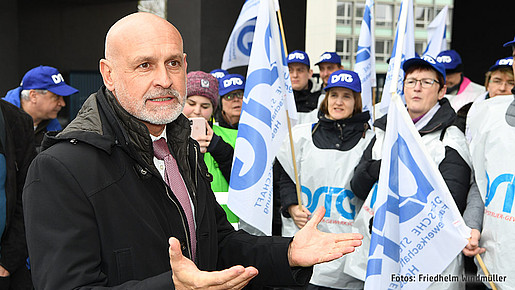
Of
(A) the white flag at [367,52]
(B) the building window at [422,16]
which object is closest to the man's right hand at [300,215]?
(A) the white flag at [367,52]

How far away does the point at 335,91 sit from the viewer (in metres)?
4.23

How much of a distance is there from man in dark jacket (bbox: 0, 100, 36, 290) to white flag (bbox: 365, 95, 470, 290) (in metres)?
2.19

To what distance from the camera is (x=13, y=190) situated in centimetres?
316

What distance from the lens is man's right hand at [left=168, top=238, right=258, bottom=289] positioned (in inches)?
55.9

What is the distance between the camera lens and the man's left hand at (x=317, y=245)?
1.85m

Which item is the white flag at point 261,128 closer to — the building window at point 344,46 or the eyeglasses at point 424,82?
the eyeglasses at point 424,82

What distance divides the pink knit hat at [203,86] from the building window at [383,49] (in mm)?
59961

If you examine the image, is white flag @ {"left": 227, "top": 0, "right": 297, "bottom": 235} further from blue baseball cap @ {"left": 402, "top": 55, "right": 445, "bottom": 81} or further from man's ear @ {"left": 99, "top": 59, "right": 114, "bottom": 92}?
man's ear @ {"left": 99, "top": 59, "right": 114, "bottom": 92}

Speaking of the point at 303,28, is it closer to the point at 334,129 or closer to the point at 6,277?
the point at 334,129

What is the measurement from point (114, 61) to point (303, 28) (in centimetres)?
734

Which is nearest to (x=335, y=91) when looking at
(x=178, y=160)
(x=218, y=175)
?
(x=218, y=175)

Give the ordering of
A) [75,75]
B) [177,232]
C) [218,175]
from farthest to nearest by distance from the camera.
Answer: [75,75]
[218,175]
[177,232]

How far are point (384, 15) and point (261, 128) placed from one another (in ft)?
207

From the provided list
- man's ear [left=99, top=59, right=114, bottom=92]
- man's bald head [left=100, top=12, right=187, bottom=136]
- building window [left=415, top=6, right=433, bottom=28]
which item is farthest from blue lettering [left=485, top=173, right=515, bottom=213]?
building window [left=415, top=6, right=433, bottom=28]
